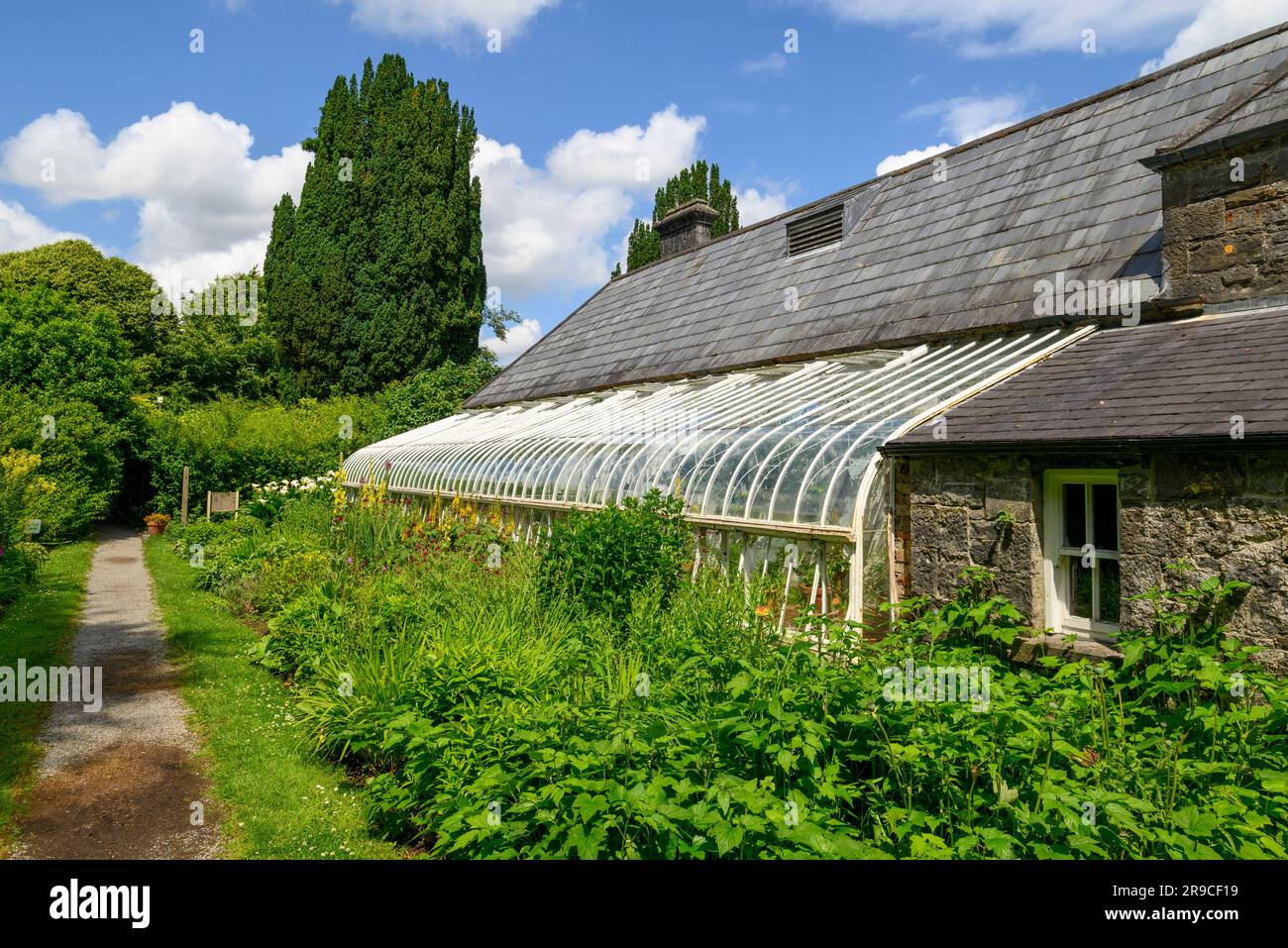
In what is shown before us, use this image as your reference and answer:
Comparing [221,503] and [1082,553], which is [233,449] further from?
[1082,553]

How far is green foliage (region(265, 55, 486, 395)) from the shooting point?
28.4m

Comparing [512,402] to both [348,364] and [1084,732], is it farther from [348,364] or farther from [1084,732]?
[1084,732]

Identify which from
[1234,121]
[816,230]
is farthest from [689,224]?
[1234,121]

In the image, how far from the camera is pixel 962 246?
11.2m

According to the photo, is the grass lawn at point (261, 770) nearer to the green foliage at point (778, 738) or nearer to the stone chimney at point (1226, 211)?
the green foliage at point (778, 738)

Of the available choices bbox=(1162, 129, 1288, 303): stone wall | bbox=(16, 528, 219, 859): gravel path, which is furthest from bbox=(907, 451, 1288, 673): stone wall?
bbox=(16, 528, 219, 859): gravel path

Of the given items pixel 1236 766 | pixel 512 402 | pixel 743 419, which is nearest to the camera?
pixel 1236 766

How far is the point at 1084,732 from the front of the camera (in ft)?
13.2

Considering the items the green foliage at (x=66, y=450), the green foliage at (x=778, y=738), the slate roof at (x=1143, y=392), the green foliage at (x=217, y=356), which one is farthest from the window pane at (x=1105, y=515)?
the green foliage at (x=217, y=356)

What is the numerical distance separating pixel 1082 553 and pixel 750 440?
3.55m

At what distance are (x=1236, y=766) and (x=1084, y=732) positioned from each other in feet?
2.00

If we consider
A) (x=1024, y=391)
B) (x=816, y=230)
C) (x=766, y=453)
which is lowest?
(x=766, y=453)

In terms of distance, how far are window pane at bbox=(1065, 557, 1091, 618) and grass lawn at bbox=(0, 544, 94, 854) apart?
7.45 m

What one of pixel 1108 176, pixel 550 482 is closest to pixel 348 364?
pixel 550 482
